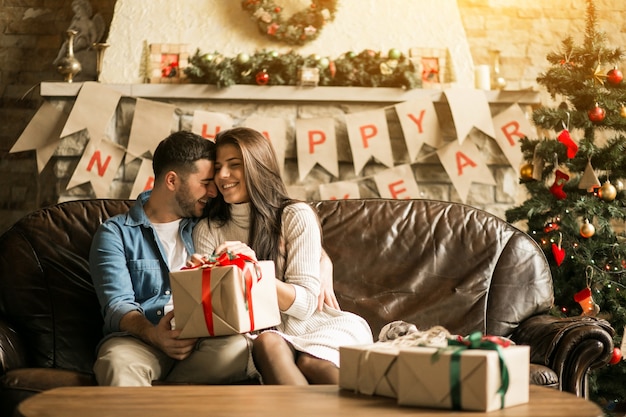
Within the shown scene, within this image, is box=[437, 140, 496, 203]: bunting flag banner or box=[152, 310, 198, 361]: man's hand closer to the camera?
box=[152, 310, 198, 361]: man's hand

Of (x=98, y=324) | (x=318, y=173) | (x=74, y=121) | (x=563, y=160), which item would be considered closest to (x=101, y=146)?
(x=74, y=121)

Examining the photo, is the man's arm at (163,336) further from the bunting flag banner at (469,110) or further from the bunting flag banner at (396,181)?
the bunting flag banner at (469,110)

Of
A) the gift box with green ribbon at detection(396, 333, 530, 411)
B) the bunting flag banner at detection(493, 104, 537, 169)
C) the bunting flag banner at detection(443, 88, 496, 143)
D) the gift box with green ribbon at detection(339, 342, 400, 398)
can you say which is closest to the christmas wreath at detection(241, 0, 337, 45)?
the bunting flag banner at detection(443, 88, 496, 143)

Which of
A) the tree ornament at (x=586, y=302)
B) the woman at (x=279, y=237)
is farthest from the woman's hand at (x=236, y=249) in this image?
the tree ornament at (x=586, y=302)

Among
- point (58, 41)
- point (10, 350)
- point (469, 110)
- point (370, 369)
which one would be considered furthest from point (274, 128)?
point (370, 369)

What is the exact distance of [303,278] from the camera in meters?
2.62

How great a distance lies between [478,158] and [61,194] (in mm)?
2368

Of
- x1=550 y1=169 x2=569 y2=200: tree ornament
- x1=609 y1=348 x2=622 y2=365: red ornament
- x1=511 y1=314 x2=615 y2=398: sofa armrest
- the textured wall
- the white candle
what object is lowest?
x1=609 y1=348 x2=622 y2=365: red ornament

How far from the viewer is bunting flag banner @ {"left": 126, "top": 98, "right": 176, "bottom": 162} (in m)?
4.76

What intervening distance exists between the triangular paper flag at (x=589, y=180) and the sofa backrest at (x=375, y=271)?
828mm

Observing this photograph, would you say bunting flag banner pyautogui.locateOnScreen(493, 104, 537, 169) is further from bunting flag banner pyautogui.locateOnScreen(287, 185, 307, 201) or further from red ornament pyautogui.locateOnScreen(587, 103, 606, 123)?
bunting flag banner pyautogui.locateOnScreen(287, 185, 307, 201)

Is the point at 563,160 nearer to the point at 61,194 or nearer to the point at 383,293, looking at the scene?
the point at 383,293

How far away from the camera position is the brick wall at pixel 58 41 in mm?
5695

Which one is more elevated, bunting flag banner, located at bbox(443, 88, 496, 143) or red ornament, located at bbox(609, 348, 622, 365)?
bunting flag banner, located at bbox(443, 88, 496, 143)
